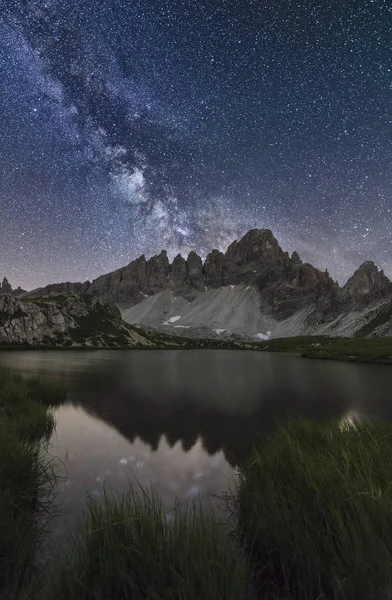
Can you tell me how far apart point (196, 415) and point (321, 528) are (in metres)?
16.0

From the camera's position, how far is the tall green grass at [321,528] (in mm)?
4125

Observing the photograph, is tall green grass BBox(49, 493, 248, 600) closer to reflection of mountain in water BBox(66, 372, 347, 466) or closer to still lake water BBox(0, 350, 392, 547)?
still lake water BBox(0, 350, 392, 547)

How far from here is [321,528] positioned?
17.5ft

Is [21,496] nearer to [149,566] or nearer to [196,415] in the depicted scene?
[149,566]

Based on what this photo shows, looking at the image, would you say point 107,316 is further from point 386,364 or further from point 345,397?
point 345,397

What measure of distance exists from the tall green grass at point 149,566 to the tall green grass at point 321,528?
→ 43.4 inches

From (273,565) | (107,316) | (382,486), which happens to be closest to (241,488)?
(273,565)

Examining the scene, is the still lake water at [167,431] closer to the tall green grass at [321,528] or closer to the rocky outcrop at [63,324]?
the tall green grass at [321,528]

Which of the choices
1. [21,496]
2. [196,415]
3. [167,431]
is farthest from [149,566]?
[196,415]

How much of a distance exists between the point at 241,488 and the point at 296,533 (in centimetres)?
317

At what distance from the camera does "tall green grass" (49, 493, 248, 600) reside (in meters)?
3.78

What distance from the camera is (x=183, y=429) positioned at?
17.2 metres

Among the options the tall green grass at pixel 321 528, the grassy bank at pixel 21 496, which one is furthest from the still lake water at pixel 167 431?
the tall green grass at pixel 321 528

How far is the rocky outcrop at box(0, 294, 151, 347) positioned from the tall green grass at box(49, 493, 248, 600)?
412ft
